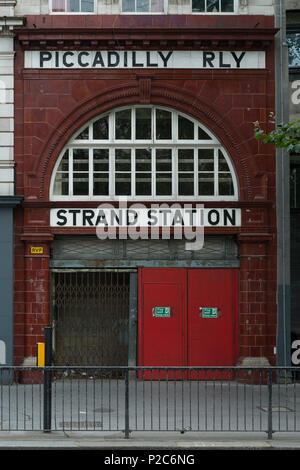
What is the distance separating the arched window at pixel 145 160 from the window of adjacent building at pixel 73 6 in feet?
7.88

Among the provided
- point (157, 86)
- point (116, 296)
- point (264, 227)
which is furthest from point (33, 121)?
point (264, 227)

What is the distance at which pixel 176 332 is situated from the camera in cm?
1641

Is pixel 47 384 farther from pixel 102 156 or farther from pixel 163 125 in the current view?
pixel 163 125

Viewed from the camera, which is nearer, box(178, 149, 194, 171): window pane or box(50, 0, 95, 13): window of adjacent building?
box(50, 0, 95, 13): window of adjacent building

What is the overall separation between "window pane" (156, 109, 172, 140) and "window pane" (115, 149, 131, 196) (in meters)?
0.83

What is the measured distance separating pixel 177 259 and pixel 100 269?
1.77 metres

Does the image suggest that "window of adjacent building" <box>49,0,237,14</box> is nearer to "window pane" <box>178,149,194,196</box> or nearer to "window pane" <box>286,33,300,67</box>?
"window pane" <box>286,33,300,67</box>

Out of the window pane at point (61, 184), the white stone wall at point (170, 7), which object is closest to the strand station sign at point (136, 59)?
the white stone wall at point (170, 7)

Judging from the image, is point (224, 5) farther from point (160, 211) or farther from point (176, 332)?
point (176, 332)

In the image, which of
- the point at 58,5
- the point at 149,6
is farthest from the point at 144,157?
the point at 58,5

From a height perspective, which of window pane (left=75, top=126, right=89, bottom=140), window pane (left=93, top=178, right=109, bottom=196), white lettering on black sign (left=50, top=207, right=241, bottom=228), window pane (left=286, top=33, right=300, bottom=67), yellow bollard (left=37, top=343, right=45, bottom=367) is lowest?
yellow bollard (left=37, top=343, right=45, bottom=367)

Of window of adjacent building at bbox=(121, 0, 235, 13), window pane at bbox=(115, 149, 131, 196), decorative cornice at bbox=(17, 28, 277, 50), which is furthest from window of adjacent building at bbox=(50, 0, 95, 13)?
window pane at bbox=(115, 149, 131, 196)

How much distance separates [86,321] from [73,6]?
281 inches

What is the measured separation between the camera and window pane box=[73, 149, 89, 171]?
16500mm
